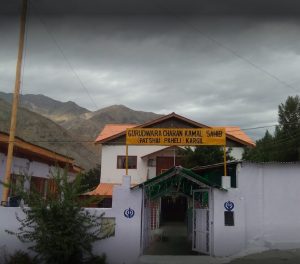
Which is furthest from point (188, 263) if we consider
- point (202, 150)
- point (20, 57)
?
point (202, 150)

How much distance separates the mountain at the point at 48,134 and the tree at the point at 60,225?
71.1m

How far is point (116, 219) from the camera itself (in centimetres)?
1446

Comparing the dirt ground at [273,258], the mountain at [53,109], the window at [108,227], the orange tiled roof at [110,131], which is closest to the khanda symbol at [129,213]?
the window at [108,227]

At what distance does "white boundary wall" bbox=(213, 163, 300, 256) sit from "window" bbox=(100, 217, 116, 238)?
133 inches

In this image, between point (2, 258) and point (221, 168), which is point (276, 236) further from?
point (2, 258)

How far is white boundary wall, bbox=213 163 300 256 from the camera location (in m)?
14.8

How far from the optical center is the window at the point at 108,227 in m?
14.2

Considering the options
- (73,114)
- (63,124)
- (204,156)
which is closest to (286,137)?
(204,156)

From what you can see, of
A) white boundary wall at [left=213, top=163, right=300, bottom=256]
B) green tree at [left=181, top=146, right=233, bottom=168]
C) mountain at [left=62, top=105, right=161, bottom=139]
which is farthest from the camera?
mountain at [left=62, top=105, right=161, bottom=139]

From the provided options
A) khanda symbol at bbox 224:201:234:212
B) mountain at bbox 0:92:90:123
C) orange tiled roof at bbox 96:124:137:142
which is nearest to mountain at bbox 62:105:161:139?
mountain at bbox 0:92:90:123

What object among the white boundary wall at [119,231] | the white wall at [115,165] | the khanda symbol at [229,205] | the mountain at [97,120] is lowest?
the white boundary wall at [119,231]

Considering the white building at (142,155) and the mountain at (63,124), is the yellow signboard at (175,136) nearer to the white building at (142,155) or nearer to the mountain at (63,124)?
the mountain at (63,124)

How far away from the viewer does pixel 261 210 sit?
15430mm

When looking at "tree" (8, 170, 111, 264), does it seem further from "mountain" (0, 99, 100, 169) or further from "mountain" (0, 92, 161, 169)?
"mountain" (0, 99, 100, 169)
